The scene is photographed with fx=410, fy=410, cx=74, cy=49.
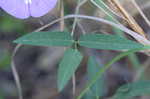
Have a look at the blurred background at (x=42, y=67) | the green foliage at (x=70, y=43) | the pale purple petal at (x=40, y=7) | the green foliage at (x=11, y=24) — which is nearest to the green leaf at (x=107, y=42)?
the green foliage at (x=70, y=43)

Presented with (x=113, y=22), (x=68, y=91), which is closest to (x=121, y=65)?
(x=68, y=91)

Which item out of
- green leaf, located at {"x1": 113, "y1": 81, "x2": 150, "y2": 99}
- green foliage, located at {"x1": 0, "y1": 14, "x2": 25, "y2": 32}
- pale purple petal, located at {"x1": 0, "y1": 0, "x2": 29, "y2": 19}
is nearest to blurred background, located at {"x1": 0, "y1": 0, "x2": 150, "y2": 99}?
green foliage, located at {"x1": 0, "y1": 14, "x2": 25, "y2": 32}

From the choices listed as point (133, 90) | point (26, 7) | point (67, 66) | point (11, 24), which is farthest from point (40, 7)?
point (11, 24)

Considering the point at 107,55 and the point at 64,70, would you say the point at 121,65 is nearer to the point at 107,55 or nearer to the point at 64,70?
the point at 107,55

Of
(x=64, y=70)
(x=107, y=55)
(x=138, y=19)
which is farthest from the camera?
(x=107, y=55)

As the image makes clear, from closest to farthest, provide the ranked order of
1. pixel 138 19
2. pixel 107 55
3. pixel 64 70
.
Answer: pixel 64 70
pixel 138 19
pixel 107 55

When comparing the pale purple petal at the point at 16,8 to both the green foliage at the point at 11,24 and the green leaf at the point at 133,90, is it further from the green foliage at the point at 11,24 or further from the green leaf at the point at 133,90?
the green foliage at the point at 11,24

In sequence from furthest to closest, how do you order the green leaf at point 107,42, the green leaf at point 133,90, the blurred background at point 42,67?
the blurred background at point 42,67 → the green leaf at point 133,90 → the green leaf at point 107,42

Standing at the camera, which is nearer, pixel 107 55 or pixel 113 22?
pixel 113 22
